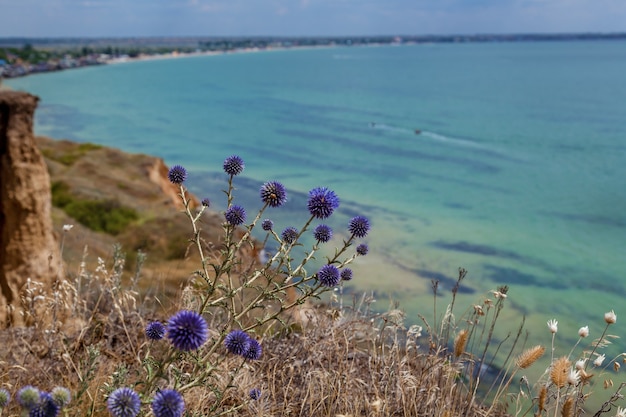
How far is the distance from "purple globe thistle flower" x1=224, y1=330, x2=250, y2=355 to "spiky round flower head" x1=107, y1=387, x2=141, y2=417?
2.59 ft

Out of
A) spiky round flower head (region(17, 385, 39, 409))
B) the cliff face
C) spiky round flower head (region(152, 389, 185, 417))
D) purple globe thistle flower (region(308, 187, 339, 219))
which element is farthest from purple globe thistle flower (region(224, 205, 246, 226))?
the cliff face

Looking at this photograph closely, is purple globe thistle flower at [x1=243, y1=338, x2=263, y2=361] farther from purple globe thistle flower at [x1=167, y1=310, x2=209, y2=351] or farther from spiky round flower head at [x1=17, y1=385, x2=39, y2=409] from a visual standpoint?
spiky round flower head at [x1=17, y1=385, x2=39, y2=409]

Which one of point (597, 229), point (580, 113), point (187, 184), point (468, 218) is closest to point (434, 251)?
point (468, 218)

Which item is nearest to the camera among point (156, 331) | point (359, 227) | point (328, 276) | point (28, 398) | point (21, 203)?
point (28, 398)

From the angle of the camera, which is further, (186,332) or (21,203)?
(21,203)

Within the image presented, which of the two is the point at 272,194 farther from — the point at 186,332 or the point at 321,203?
the point at 186,332

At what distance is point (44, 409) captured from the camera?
8.70 ft

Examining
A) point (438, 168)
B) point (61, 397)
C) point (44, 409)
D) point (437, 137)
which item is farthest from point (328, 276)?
point (437, 137)

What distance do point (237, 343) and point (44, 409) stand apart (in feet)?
3.88

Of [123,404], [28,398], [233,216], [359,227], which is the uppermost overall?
[233,216]

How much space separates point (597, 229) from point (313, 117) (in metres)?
39.9

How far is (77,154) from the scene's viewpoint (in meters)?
31.5

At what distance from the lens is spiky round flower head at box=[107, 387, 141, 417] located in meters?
2.79

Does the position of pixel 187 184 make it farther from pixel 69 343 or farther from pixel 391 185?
pixel 69 343
